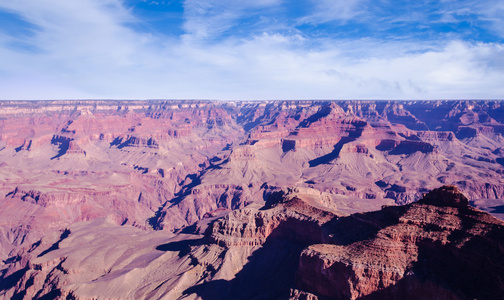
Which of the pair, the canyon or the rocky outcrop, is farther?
the canyon

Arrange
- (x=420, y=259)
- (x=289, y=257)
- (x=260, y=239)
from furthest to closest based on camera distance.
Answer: (x=260, y=239)
(x=289, y=257)
(x=420, y=259)

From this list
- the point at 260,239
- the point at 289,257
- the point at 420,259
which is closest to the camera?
the point at 420,259

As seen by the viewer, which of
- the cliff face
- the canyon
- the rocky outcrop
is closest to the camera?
the rocky outcrop

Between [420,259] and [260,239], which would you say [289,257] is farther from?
[420,259]

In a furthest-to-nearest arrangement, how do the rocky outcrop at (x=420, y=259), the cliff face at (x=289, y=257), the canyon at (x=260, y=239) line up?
the canyon at (x=260, y=239)
the cliff face at (x=289, y=257)
the rocky outcrop at (x=420, y=259)

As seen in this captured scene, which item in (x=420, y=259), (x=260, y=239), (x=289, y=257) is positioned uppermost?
(x=420, y=259)

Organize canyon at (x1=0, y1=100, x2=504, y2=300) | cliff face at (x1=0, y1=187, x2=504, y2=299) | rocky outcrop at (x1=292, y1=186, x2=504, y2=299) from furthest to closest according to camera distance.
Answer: canyon at (x1=0, y1=100, x2=504, y2=300) → cliff face at (x1=0, y1=187, x2=504, y2=299) → rocky outcrop at (x1=292, y1=186, x2=504, y2=299)

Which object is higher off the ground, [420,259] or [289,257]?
[420,259]

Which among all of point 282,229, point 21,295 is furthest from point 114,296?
Answer: point 282,229

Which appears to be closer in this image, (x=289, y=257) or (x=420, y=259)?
(x=420, y=259)

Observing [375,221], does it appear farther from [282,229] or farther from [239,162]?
[239,162]

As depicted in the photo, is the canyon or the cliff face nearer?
the cliff face

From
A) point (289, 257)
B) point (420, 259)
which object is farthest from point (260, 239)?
point (420, 259)
